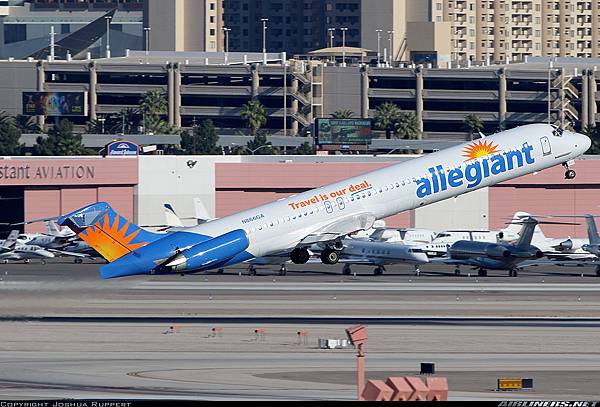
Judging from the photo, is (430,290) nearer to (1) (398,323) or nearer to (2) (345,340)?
(1) (398,323)

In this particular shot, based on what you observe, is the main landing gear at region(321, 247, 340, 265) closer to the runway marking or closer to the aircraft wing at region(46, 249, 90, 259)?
the runway marking

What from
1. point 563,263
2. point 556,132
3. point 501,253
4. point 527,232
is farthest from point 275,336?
point 563,263

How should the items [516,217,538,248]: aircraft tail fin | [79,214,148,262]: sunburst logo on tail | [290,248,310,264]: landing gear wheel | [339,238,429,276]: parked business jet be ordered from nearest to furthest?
[79,214,148,262]: sunburst logo on tail < [290,248,310,264]: landing gear wheel < [516,217,538,248]: aircraft tail fin < [339,238,429,276]: parked business jet

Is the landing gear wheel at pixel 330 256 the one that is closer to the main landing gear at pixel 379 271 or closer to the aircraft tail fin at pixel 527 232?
the aircraft tail fin at pixel 527 232

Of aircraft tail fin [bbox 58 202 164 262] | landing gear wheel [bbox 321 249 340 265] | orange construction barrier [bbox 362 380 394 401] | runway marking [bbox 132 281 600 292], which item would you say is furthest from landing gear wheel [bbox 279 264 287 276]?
orange construction barrier [bbox 362 380 394 401]

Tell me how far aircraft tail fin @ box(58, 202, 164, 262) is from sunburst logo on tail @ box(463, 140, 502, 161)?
20739 millimetres

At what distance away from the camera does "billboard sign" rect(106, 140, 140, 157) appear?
191250 mm

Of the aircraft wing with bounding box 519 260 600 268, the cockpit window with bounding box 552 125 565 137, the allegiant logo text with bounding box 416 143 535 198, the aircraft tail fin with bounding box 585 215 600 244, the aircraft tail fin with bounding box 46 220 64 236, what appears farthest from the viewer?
the aircraft tail fin with bounding box 46 220 64 236

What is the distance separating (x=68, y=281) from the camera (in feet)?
334

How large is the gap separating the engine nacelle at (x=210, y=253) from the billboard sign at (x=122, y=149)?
90.7 meters

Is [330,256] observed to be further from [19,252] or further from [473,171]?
[19,252]

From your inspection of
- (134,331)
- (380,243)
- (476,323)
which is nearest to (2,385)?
(134,331)

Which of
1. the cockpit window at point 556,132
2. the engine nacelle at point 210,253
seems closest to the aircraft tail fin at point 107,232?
the engine nacelle at point 210,253

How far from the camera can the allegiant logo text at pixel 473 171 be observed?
337ft
